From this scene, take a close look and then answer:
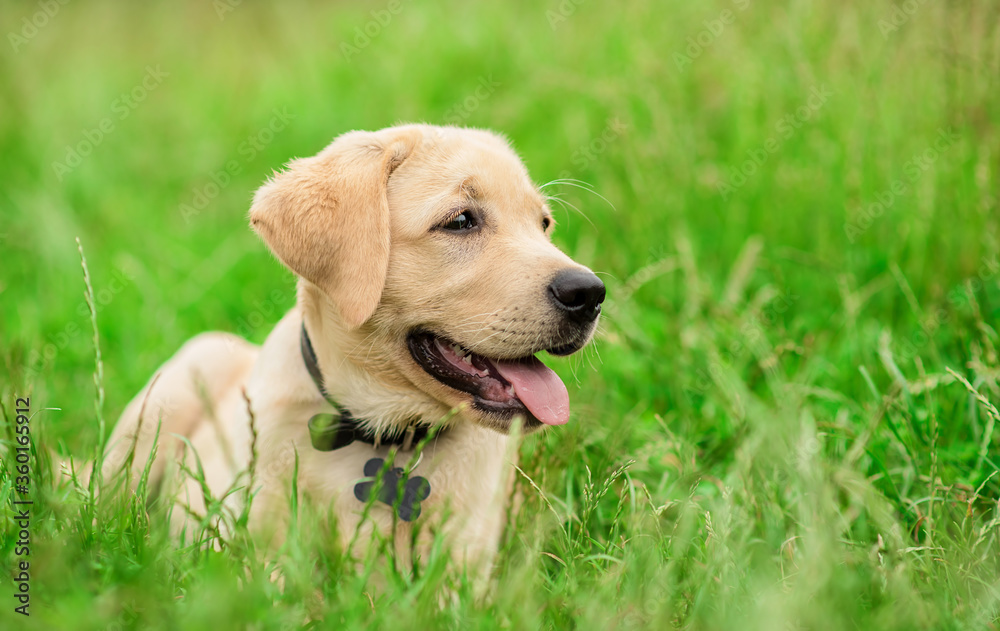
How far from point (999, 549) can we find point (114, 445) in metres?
3.09

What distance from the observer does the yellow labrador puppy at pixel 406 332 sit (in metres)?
2.46

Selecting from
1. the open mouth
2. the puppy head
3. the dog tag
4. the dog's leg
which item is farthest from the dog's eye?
the dog's leg

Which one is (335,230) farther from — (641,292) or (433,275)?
(641,292)

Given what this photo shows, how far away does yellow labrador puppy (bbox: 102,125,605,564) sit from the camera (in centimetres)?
246

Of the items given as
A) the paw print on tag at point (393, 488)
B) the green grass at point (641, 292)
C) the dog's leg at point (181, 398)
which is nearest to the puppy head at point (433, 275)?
the paw print on tag at point (393, 488)

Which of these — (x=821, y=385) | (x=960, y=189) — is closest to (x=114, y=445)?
(x=821, y=385)

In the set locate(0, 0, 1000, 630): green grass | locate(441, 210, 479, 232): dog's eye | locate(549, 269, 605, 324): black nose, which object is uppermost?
locate(441, 210, 479, 232): dog's eye

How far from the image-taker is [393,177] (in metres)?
2.70

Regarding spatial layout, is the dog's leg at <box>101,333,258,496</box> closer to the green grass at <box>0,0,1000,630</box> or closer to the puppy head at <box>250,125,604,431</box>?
the green grass at <box>0,0,1000,630</box>

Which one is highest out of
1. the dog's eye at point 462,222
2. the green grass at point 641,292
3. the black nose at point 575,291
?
the dog's eye at point 462,222

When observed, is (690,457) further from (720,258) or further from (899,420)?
(720,258)

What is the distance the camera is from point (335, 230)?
8.03 feet

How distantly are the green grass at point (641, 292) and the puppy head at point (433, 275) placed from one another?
0.39 m

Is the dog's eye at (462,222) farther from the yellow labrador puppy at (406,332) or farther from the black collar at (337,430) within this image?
the black collar at (337,430)
